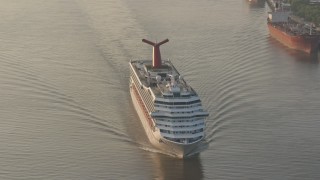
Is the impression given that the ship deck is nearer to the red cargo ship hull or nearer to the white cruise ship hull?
the white cruise ship hull

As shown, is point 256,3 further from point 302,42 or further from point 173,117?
point 173,117

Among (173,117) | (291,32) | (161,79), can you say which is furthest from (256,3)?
(173,117)

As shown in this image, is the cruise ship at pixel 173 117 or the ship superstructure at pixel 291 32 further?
the ship superstructure at pixel 291 32

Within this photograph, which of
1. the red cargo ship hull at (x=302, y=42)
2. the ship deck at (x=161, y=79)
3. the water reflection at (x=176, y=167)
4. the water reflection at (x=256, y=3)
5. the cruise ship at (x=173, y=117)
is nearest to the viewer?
the water reflection at (x=176, y=167)

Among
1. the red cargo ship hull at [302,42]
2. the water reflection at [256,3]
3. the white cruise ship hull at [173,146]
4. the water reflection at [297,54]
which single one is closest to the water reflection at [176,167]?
the white cruise ship hull at [173,146]

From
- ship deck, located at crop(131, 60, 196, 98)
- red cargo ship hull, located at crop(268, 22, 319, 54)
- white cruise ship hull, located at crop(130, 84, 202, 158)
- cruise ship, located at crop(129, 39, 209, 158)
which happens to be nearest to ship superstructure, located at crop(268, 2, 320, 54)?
red cargo ship hull, located at crop(268, 22, 319, 54)

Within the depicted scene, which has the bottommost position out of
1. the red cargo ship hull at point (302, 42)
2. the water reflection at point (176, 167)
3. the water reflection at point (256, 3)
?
the water reflection at point (256, 3)

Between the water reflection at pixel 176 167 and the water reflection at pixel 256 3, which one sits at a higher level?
the water reflection at pixel 176 167

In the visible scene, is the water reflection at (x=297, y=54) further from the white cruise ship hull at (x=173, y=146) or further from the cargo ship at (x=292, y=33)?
the white cruise ship hull at (x=173, y=146)
